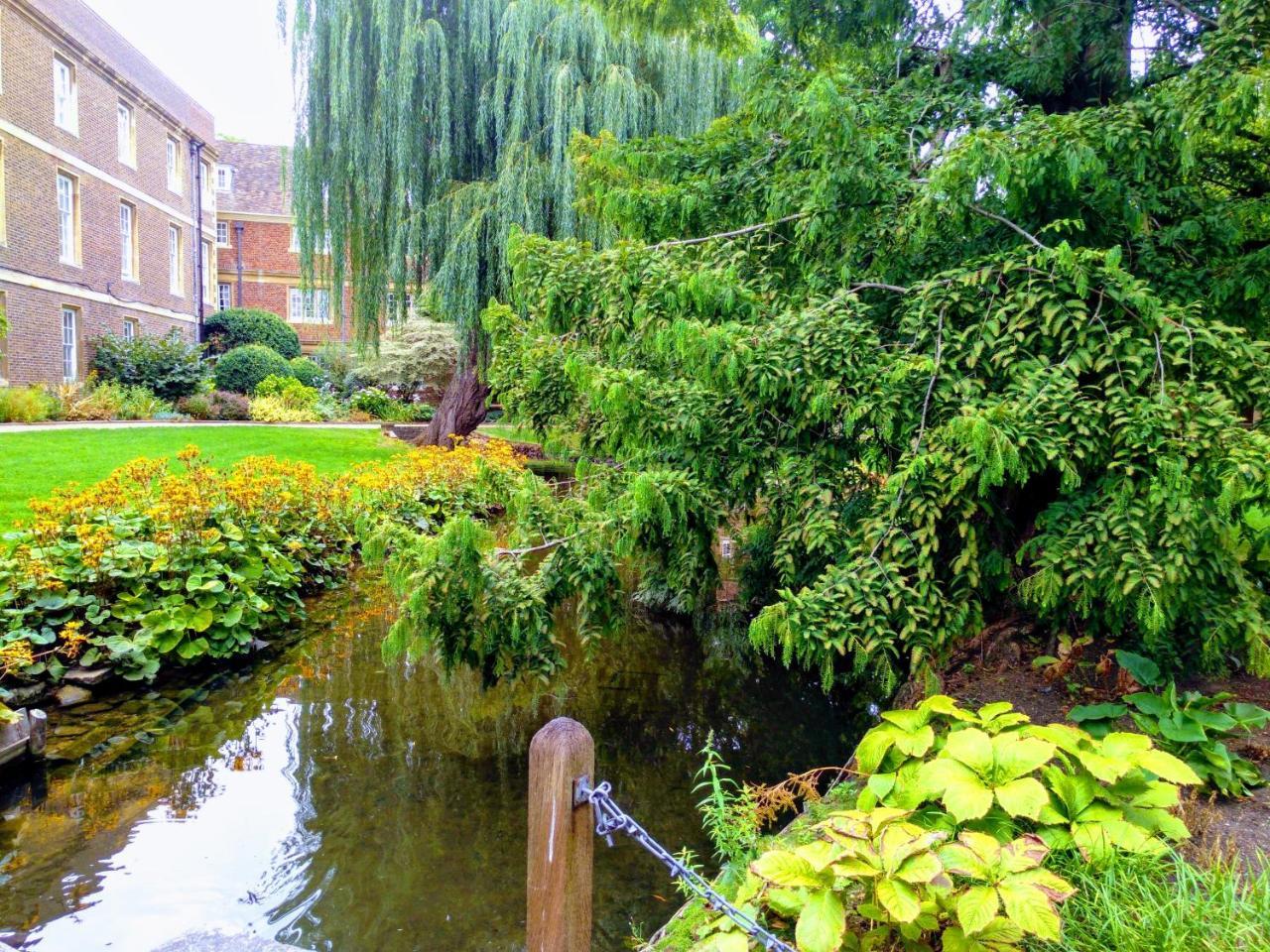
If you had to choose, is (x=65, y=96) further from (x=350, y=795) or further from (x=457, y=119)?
(x=350, y=795)

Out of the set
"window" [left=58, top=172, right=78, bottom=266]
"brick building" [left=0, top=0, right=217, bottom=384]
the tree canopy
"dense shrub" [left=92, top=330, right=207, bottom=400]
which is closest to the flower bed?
the tree canopy

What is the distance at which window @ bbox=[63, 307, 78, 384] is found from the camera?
693 inches

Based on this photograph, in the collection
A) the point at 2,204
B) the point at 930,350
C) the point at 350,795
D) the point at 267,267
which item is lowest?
the point at 350,795

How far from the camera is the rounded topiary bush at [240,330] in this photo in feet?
78.5

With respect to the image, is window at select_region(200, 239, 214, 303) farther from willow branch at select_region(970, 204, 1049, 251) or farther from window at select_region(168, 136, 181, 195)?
willow branch at select_region(970, 204, 1049, 251)

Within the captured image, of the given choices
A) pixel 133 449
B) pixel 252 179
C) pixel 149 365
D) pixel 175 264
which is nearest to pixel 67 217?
pixel 149 365

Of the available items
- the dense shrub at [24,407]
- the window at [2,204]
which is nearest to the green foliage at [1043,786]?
the dense shrub at [24,407]

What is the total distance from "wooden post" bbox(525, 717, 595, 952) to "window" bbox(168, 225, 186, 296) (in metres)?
24.5

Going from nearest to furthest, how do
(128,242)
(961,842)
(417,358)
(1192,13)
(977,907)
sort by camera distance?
(977,907) → (961,842) → (1192,13) → (128,242) → (417,358)

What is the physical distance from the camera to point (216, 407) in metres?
17.6

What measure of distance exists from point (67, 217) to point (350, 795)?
19035 mm

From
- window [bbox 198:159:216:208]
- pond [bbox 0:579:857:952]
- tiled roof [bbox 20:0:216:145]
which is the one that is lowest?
pond [bbox 0:579:857:952]

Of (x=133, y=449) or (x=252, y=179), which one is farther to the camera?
(x=252, y=179)

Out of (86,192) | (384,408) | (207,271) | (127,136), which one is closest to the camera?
(86,192)
